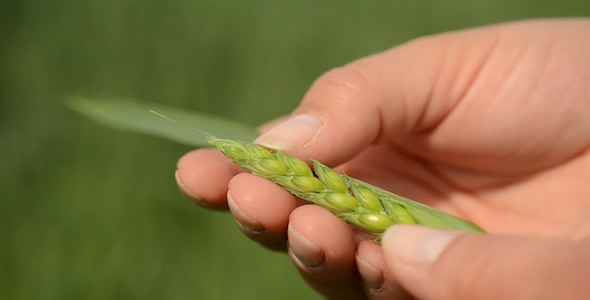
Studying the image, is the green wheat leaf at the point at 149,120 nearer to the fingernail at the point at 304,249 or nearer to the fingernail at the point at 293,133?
the fingernail at the point at 293,133

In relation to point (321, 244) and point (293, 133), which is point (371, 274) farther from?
point (293, 133)

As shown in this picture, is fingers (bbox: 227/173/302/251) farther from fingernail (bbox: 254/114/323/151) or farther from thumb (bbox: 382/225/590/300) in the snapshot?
thumb (bbox: 382/225/590/300)


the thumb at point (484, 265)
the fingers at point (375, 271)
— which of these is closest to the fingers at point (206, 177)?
the fingers at point (375, 271)

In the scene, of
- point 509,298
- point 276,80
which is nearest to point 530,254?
point 509,298

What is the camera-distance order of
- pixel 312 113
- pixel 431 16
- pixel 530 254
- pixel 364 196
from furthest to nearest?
pixel 431 16 → pixel 312 113 → pixel 364 196 → pixel 530 254

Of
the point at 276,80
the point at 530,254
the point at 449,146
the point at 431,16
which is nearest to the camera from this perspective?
the point at 530,254

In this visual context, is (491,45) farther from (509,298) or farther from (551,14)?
(551,14)

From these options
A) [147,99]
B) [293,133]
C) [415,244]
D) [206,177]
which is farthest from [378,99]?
[147,99]
